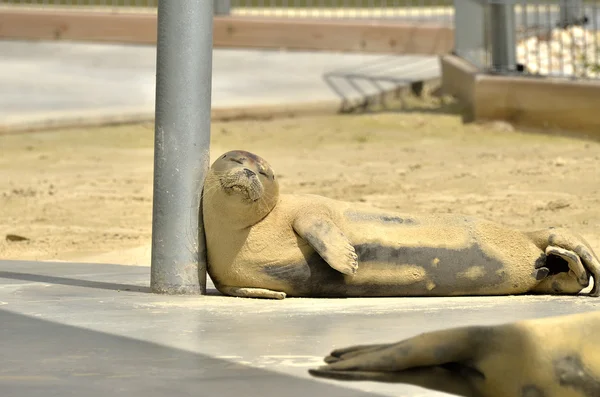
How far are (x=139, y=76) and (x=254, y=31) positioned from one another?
1.97m

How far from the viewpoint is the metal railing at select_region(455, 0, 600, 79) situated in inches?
514

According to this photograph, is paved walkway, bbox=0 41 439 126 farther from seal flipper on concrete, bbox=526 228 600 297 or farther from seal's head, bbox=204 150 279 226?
seal flipper on concrete, bbox=526 228 600 297

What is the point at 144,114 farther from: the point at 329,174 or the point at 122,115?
the point at 329,174

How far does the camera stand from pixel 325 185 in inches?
403

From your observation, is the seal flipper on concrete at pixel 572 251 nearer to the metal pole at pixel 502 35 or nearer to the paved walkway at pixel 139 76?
the metal pole at pixel 502 35

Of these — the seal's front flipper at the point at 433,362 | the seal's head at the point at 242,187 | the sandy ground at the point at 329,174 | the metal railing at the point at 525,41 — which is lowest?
the sandy ground at the point at 329,174

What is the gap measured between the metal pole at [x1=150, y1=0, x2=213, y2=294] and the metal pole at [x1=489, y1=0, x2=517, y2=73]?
729 centimetres

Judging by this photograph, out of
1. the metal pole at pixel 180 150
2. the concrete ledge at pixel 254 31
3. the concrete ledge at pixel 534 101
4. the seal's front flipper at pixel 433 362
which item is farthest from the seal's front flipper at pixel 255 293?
the concrete ledge at pixel 254 31

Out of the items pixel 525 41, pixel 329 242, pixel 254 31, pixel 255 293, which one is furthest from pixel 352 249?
pixel 254 31

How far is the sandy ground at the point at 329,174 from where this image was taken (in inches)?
339

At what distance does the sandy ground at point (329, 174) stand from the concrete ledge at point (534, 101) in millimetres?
179

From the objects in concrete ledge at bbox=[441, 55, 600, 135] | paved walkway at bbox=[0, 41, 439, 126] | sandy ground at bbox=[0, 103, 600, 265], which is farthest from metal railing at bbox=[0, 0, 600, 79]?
sandy ground at bbox=[0, 103, 600, 265]

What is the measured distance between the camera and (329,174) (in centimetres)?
1073

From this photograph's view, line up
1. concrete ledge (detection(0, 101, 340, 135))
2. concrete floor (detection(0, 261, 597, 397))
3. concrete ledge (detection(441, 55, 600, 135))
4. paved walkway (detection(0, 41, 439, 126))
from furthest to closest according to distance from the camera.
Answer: paved walkway (detection(0, 41, 439, 126)), concrete ledge (detection(0, 101, 340, 135)), concrete ledge (detection(441, 55, 600, 135)), concrete floor (detection(0, 261, 597, 397))
